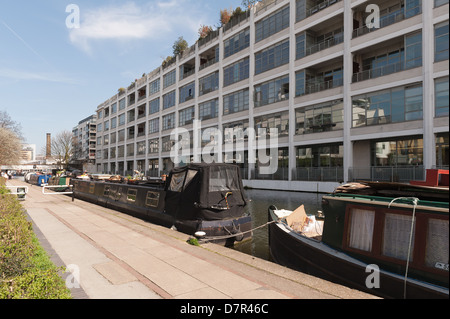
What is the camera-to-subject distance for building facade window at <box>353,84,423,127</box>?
2302 cm

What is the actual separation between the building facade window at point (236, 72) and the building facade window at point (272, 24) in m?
3.53

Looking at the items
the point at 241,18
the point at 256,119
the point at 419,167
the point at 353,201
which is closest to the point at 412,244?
the point at 353,201

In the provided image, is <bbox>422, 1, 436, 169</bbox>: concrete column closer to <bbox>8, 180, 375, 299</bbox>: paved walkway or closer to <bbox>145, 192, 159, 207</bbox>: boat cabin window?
<bbox>145, 192, 159, 207</bbox>: boat cabin window

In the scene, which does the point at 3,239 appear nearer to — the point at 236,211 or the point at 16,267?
the point at 16,267

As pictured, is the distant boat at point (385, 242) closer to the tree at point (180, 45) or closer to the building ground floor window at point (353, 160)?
the building ground floor window at point (353, 160)

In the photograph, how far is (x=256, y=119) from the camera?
36.5 meters

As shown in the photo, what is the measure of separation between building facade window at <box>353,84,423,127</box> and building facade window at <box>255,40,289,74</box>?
10446mm

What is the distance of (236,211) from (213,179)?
1.50 metres

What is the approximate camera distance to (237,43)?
39625mm

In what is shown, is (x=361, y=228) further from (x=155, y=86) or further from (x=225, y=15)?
(x=155, y=86)

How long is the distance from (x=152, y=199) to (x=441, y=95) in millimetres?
22468

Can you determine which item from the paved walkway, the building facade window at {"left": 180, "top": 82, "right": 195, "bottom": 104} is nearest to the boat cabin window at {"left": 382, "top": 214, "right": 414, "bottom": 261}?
the paved walkway

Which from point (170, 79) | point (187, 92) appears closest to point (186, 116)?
point (187, 92)

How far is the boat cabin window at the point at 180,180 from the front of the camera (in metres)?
10.1
